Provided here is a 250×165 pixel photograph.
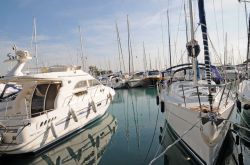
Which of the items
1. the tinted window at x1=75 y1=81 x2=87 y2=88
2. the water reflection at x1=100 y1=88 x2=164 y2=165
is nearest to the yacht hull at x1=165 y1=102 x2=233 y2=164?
the water reflection at x1=100 y1=88 x2=164 y2=165

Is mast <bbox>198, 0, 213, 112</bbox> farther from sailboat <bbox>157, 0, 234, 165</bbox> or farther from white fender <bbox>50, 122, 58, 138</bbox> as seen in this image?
white fender <bbox>50, 122, 58, 138</bbox>

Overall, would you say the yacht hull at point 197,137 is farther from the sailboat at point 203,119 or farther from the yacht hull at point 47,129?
the yacht hull at point 47,129

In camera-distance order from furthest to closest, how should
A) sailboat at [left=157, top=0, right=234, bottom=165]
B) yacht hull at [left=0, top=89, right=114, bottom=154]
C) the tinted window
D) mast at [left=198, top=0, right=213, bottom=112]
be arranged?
the tinted window
yacht hull at [left=0, top=89, right=114, bottom=154]
mast at [left=198, top=0, right=213, bottom=112]
sailboat at [left=157, top=0, right=234, bottom=165]

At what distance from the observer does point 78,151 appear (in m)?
11.0

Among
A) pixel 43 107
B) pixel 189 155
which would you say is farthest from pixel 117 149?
pixel 43 107

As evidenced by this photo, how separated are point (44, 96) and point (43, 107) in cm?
76

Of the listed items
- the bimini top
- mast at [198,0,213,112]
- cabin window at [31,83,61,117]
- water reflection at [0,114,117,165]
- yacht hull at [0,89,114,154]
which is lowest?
water reflection at [0,114,117,165]

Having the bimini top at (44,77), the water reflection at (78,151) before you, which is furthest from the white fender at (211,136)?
the bimini top at (44,77)

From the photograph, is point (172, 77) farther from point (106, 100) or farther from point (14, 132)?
point (14, 132)

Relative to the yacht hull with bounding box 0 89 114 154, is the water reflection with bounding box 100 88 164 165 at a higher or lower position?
lower

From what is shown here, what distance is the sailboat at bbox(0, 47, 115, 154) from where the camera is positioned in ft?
32.9

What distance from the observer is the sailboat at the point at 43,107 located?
395 inches

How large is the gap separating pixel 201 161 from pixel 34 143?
244 inches

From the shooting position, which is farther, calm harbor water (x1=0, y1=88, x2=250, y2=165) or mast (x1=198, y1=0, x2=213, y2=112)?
calm harbor water (x1=0, y1=88, x2=250, y2=165)
